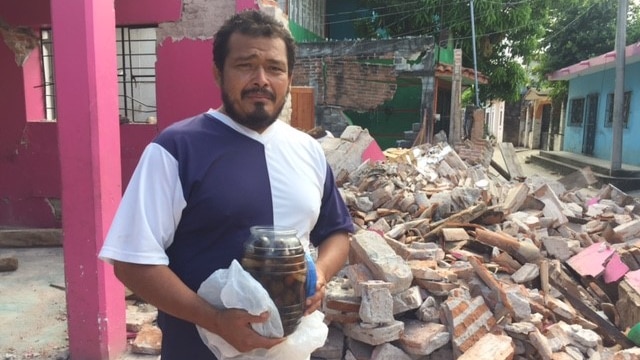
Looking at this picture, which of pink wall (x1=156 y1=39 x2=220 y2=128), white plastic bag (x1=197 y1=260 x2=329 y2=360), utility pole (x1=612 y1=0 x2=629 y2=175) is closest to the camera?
white plastic bag (x1=197 y1=260 x2=329 y2=360)

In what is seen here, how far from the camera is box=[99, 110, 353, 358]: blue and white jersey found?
1366 millimetres

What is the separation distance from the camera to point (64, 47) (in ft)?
10.9

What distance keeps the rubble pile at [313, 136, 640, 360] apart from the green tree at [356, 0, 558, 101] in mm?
9745

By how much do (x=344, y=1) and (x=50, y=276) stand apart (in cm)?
1472

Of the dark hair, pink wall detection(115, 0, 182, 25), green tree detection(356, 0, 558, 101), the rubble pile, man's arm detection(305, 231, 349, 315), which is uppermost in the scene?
green tree detection(356, 0, 558, 101)

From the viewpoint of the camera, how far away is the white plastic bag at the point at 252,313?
129cm

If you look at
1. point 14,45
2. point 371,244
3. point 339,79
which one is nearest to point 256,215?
point 371,244

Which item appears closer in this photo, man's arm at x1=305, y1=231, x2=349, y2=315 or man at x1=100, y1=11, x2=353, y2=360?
man at x1=100, y1=11, x2=353, y2=360

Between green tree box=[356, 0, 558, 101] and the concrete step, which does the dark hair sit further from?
green tree box=[356, 0, 558, 101]

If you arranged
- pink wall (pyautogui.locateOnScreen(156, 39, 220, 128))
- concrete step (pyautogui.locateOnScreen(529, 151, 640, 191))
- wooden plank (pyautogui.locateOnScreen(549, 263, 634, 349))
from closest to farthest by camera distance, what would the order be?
wooden plank (pyautogui.locateOnScreen(549, 263, 634, 349)) → pink wall (pyautogui.locateOnScreen(156, 39, 220, 128)) → concrete step (pyautogui.locateOnScreen(529, 151, 640, 191))

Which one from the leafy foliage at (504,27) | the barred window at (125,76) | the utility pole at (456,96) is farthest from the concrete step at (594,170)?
the barred window at (125,76)

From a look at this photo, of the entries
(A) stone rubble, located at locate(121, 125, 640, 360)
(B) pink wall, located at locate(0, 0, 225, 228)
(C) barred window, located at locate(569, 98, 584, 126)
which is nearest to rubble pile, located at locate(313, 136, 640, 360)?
(A) stone rubble, located at locate(121, 125, 640, 360)

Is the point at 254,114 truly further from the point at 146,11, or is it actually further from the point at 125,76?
the point at 125,76

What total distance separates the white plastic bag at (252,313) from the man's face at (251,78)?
19.3 inches
